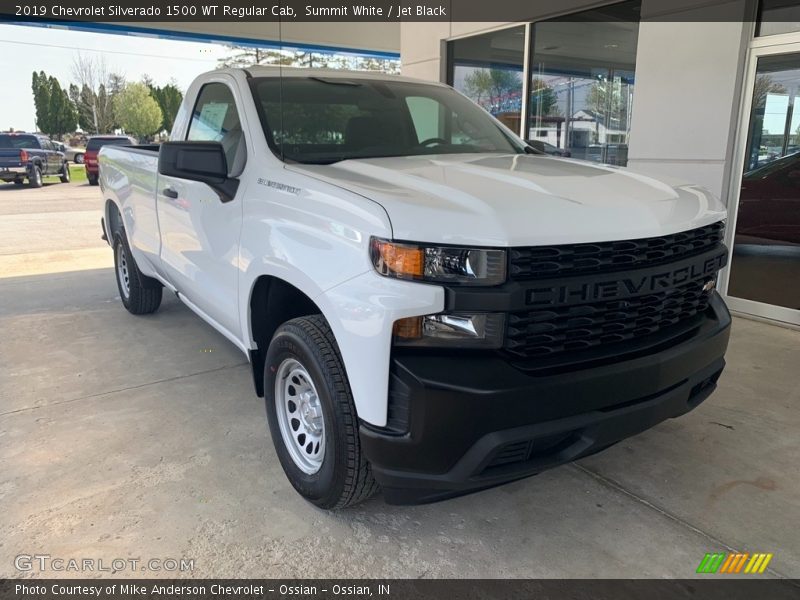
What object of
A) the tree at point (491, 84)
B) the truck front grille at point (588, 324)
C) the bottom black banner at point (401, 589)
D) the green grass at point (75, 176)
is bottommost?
the green grass at point (75, 176)

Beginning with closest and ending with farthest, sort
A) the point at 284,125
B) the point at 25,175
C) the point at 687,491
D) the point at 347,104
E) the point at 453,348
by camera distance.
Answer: the point at 453,348 → the point at 687,491 → the point at 284,125 → the point at 347,104 → the point at 25,175

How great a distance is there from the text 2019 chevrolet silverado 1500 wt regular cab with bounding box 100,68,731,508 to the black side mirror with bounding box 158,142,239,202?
0.01m

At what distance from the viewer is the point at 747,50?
5.38 m

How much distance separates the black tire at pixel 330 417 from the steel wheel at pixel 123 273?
11.8 ft

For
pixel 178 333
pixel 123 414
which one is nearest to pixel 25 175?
pixel 178 333

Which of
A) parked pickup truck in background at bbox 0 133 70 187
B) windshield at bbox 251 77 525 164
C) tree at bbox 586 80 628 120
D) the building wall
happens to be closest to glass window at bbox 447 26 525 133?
tree at bbox 586 80 628 120

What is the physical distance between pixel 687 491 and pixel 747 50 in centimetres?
429

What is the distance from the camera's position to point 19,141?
2284 centimetres

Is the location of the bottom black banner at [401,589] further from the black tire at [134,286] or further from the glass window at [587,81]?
the glass window at [587,81]

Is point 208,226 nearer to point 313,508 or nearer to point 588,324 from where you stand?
point 313,508

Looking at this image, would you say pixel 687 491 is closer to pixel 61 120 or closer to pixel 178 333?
pixel 178 333

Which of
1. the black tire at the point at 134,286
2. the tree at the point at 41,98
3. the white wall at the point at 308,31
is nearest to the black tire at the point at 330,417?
the black tire at the point at 134,286

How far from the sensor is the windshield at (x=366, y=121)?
10.5 feet

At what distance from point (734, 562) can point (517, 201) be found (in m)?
1.66
